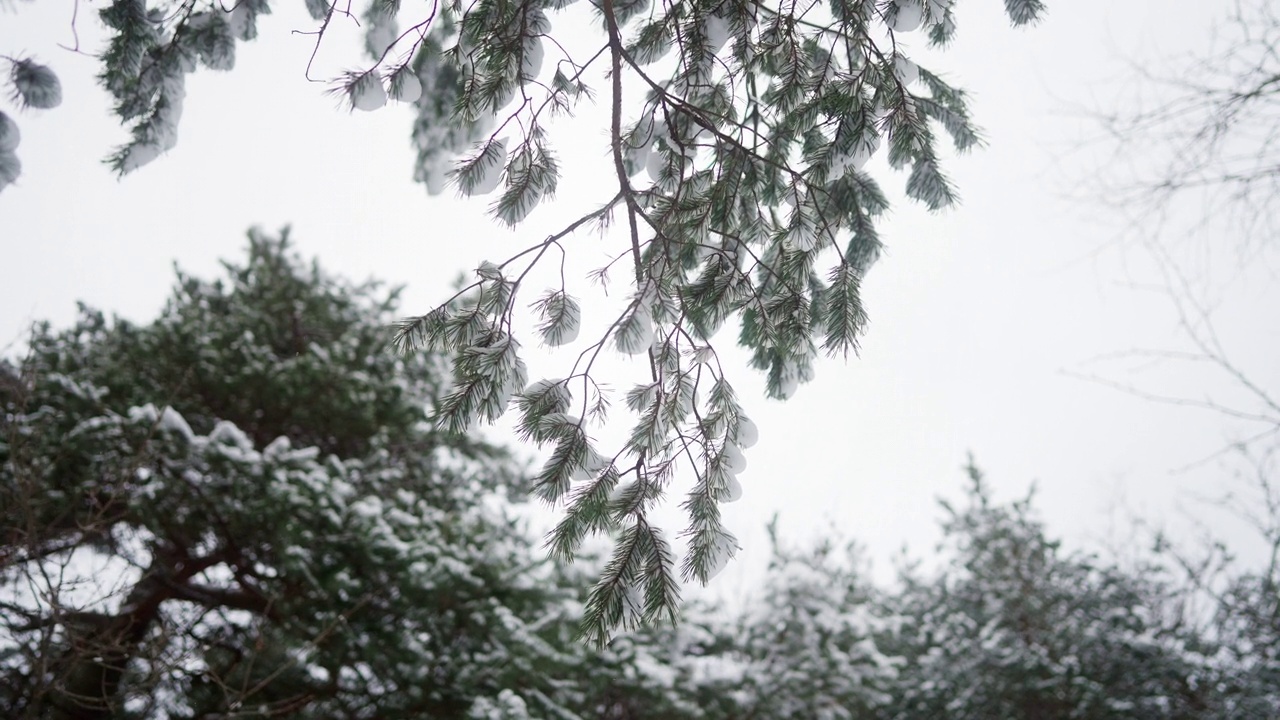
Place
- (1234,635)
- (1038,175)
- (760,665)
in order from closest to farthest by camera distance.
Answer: (1038,175) < (760,665) < (1234,635)

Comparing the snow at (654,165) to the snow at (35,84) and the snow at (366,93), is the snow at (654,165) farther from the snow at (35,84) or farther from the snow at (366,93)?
the snow at (35,84)

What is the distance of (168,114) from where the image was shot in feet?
8.31

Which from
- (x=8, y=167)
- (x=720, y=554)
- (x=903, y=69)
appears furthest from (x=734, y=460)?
(x=8, y=167)

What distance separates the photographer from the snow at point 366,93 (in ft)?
6.27

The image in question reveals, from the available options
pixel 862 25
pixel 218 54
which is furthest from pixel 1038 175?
pixel 218 54

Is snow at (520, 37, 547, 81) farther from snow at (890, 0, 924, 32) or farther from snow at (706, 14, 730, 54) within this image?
snow at (890, 0, 924, 32)

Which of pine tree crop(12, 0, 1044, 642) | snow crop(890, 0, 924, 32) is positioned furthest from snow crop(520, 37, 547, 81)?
snow crop(890, 0, 924, 32)

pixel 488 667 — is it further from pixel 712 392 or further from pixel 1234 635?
Answer: pixel 1234 635

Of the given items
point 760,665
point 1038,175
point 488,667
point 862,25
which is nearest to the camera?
point 862,25

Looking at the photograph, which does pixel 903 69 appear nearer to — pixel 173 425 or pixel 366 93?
pixel 366 93

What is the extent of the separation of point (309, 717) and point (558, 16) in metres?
5.82

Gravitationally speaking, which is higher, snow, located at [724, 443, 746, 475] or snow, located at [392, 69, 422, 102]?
snow, located at [392, 69, 422, 102]

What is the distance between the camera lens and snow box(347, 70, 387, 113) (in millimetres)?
1911

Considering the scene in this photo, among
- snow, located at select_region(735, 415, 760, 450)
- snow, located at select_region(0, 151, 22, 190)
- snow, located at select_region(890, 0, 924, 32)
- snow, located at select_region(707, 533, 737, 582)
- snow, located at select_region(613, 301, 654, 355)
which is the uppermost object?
snow, located at select_region(890, 0, 924, 32)
